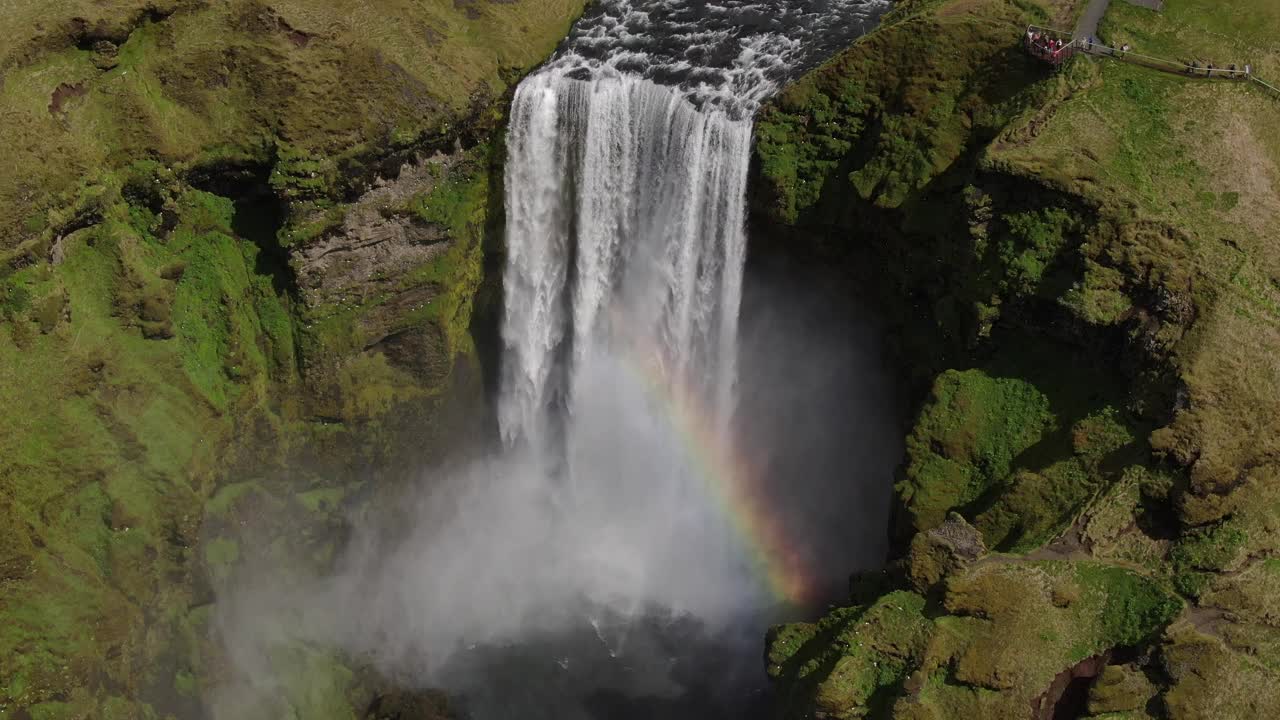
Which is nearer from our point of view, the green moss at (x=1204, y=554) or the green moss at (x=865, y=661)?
the green moss at (x=1204, y=554)

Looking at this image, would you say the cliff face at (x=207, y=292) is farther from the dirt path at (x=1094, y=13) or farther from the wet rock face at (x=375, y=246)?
the dirt path at (x=1094, y=13)

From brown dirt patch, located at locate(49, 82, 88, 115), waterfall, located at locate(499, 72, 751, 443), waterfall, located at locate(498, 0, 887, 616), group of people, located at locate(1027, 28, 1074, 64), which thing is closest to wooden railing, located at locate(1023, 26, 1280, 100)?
group of people, located at locate(1027, 28, 1074, 64)

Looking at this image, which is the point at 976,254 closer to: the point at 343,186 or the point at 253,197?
the point at 343,186

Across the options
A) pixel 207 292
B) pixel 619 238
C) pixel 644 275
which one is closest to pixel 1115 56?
pixel 644 275

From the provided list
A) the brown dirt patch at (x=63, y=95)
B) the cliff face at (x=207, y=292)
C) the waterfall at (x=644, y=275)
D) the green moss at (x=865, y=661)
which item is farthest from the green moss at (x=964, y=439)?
the brown dirt patch at (x=63, y=95)

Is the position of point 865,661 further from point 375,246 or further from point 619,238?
point 375,246

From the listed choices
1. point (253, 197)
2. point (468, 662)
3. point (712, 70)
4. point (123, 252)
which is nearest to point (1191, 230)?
point (712, 70)

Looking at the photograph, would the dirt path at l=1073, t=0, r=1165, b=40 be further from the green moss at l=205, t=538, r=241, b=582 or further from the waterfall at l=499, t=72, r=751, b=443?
the green moss at l=205, t=538, r=241, b=582
